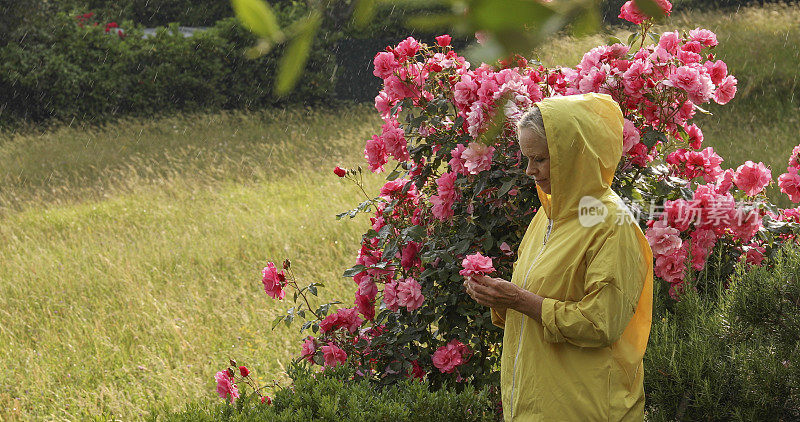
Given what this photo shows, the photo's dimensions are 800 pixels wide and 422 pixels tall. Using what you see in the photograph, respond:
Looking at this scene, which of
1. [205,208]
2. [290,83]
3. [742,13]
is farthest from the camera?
[742,13]

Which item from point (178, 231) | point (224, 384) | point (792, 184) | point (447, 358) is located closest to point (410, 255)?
point (447, 358)

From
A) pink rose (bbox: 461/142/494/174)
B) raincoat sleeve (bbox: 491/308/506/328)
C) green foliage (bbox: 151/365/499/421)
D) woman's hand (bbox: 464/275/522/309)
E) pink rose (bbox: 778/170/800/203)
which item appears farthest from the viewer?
pink rose (bbox: 778/170/800/203)

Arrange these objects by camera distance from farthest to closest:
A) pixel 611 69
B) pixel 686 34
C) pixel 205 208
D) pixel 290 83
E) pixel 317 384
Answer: pixel 205 208
pixel 686 34
pixel 611 69
pixel 317 384
pixel 290 83

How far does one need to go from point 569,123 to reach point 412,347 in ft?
5.43

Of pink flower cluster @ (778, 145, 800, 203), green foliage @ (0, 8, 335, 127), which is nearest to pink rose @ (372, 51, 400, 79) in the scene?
pink flower cluster @ (778, 145, 800, 203)

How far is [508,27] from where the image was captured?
27.8 inches

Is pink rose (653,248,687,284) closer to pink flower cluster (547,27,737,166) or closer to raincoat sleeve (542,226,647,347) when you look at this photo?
pink flower cluster (547,27,737,166)

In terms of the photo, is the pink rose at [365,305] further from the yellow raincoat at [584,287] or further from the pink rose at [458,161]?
the yellow raincoat at [584,287]

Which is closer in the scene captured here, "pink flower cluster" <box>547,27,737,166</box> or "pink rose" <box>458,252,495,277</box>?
"pink rose" <box>458,252,495,277</box>

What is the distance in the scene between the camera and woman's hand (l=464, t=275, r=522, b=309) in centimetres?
216

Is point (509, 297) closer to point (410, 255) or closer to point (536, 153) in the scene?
point (536, 153)

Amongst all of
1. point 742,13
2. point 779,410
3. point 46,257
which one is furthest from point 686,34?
point 742,13

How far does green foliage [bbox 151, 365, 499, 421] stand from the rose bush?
0.34 m

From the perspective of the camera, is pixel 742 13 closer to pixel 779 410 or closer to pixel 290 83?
pixel 779 410
